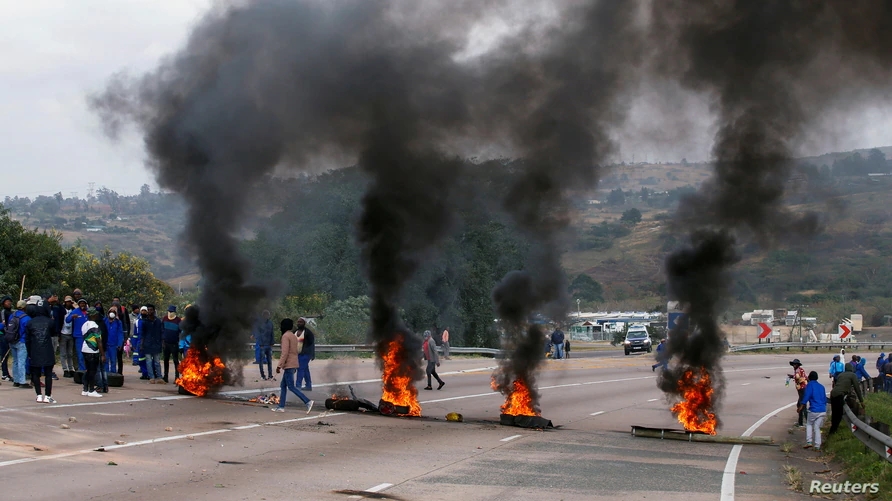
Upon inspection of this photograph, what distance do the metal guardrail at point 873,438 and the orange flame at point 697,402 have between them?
231 centimetres

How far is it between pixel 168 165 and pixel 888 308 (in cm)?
6821

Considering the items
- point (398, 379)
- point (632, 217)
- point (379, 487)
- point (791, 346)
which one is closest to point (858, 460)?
point (379, 487)

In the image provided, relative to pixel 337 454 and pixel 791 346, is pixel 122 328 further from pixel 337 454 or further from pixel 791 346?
pixel 791 346

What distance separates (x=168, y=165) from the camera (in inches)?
807

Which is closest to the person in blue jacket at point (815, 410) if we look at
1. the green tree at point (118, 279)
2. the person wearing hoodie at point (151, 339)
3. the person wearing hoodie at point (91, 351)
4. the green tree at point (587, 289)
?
the person wearing hoodie at point (91, 351)

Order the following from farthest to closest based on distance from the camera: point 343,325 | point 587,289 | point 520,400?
point 587,289 < point 343,325 < point 520,400

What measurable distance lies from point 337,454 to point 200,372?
7598mm

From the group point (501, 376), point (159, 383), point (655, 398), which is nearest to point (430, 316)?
point (655, 398)

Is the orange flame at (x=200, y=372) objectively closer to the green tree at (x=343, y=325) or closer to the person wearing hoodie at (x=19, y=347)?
the person wearing hoodie at (x=19, y=347)

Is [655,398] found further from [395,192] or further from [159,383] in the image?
[159,383]

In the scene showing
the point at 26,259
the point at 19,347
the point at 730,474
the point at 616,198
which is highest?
the point at 616,198

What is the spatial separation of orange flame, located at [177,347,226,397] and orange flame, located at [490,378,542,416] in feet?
20.0

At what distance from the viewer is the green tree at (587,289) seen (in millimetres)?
80875

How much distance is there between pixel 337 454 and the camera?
39.8 feet
